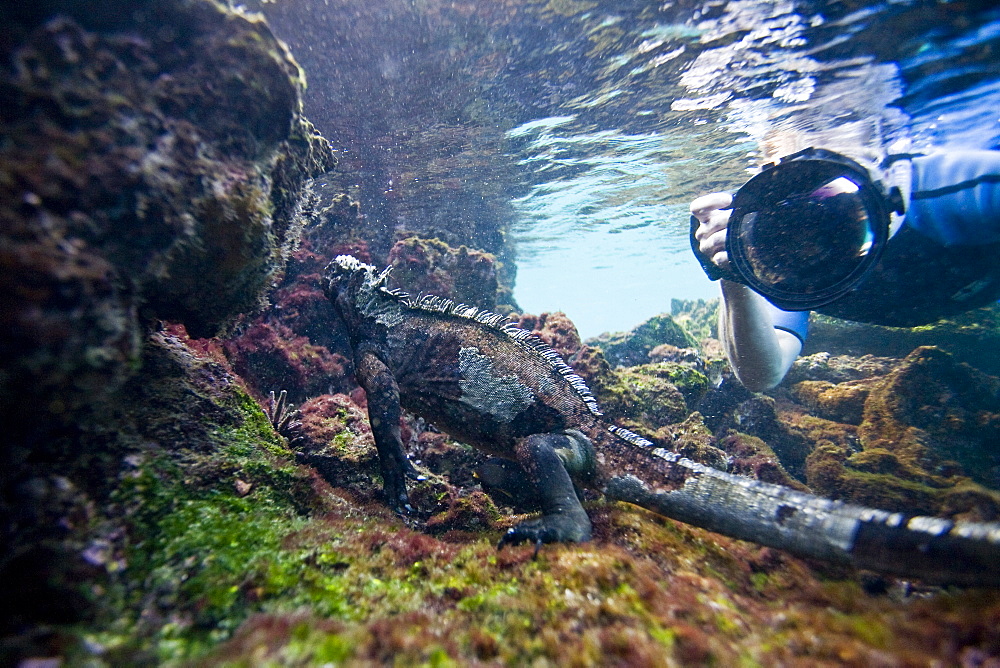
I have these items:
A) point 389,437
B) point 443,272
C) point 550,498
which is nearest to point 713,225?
point 550,498

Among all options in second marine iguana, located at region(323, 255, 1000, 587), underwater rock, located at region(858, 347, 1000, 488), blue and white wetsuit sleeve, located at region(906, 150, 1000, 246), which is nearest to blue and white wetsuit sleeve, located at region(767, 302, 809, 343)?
blue and white wetsuit sleeve, located at region(906, 150, 1000, 246)

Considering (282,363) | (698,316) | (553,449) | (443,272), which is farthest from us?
(698,316)

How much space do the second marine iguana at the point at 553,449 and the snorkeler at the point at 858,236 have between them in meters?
1.72

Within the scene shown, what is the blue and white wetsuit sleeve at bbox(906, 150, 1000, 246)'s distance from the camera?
361 cm

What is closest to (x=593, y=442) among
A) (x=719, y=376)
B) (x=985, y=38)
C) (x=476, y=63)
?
(x=719, y=376)

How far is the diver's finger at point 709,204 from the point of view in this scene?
3.83m

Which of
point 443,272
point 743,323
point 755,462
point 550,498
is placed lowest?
point 755,462

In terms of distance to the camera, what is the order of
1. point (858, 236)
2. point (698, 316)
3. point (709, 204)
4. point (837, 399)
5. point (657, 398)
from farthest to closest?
1. point (698, 316)
2. point (837, 399)
3. point (657, 398)
4. point (709, 204)
5. point (858, 236)

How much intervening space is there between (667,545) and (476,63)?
9.86m

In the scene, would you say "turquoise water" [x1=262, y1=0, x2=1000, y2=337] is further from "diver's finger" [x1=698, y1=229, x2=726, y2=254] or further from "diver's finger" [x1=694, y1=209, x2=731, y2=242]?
"diver's finger" [x1=698, y1=229, x2=726, y2=254]

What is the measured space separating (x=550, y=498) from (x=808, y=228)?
11.8 ft

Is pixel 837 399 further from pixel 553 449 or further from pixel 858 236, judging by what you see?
pixel 553 449

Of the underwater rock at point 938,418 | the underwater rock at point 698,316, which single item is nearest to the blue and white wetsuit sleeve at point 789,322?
the underwater rock at point 938,418

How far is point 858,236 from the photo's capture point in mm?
3420
